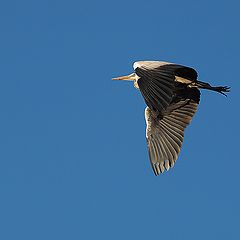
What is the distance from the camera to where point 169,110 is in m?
19.0

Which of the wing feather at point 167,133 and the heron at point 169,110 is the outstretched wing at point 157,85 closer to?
the heron at point 169,110

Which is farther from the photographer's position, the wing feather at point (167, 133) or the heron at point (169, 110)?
the wing feather at point (167, 133)

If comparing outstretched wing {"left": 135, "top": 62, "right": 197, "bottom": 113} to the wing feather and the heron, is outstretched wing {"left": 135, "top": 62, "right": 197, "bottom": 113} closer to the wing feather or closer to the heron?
the heron

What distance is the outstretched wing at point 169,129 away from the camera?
17812 millimetres

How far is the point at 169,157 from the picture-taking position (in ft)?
58.4

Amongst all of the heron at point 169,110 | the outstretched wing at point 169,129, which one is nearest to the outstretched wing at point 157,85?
the heron at point 169,110

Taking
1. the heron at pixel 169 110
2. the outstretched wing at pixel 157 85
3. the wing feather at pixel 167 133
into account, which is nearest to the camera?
the outstretched wing at pixel 157 85

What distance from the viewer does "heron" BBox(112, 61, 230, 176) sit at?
15.4m

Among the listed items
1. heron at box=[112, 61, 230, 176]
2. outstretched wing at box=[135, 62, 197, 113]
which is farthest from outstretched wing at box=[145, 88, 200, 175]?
outstretched wing at box=[135, 62, 197, 113]

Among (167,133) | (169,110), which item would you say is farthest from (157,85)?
(169,110)

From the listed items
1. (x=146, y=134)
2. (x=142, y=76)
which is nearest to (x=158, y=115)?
(x=146, y=134)

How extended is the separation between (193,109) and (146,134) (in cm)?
143

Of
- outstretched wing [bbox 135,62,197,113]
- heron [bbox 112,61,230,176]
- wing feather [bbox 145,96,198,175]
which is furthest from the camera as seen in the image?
wing feather [bbox 145,96,198,175]

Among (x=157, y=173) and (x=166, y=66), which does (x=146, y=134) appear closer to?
(x=157, y=173)
